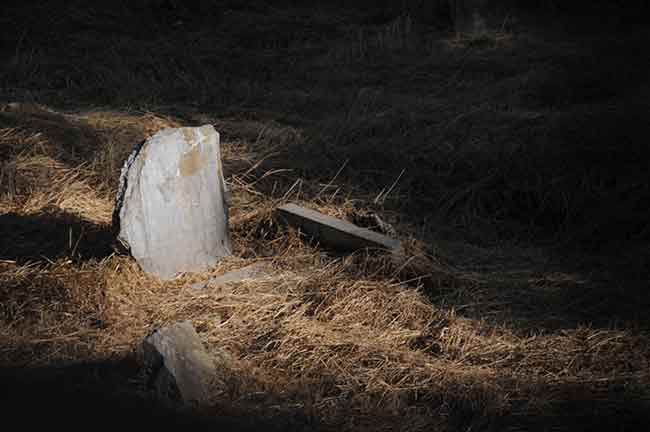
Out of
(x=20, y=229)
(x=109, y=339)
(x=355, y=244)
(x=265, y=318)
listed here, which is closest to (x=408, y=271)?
(x=355, y=244)

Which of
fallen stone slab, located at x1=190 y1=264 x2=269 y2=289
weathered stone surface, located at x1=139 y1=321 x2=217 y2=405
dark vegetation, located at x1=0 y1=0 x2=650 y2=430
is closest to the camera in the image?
weathered stone surface, located at x1=139 y1=321 x2=217 y2=405

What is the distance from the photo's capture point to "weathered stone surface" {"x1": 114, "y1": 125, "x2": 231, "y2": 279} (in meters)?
3.31

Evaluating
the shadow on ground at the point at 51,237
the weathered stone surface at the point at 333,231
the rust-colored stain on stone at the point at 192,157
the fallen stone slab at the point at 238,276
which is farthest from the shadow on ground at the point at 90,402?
the weathered stone surface at the point at 333,231

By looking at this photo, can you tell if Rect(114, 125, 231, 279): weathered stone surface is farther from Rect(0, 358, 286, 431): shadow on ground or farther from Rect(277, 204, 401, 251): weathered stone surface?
Rect(0, 358, 286, 431): shadow on ground

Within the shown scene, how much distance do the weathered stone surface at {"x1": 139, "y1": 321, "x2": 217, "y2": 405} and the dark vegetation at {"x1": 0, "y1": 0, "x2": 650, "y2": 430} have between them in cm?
9

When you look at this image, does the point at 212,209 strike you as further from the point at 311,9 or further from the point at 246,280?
the point at 311,9

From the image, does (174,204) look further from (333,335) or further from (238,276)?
(333,335)

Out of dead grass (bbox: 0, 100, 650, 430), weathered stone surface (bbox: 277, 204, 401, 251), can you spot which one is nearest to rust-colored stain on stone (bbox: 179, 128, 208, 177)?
dead grass (bbox: 0, 100, 650, 430)

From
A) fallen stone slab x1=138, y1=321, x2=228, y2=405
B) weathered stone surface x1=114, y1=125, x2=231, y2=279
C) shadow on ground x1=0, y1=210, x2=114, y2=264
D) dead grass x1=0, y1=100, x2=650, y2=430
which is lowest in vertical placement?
dead grass x1=0, y1=100, x2=650, y2=430

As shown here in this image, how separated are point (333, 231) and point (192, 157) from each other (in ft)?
2.41

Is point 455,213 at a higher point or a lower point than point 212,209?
lower

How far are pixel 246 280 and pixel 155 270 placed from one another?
0.38 m

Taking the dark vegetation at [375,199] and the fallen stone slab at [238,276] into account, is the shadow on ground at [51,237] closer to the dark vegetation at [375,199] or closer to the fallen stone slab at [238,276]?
the dark vegetation at [375,199]

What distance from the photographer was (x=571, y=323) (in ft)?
10.4
